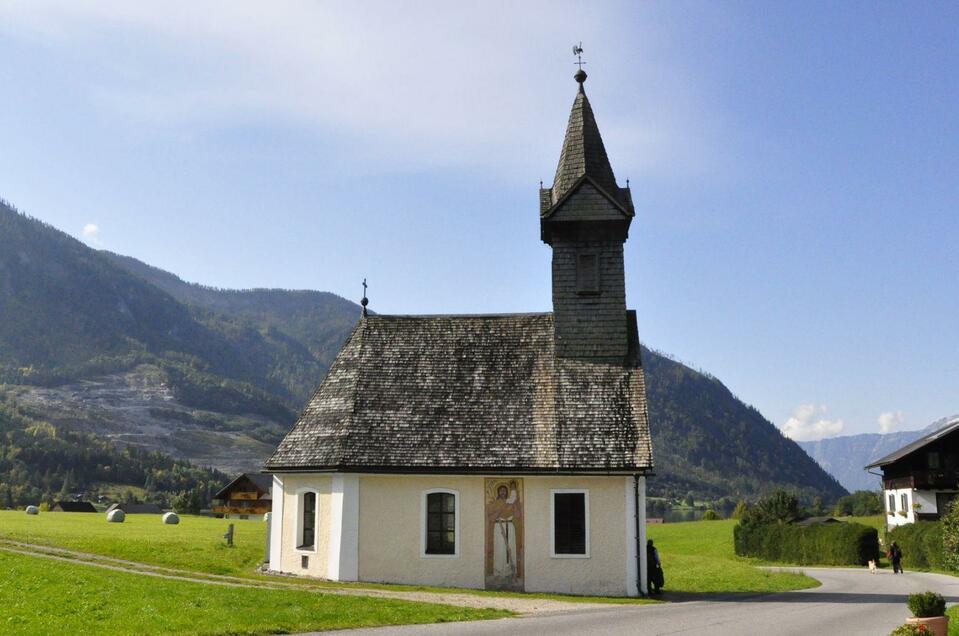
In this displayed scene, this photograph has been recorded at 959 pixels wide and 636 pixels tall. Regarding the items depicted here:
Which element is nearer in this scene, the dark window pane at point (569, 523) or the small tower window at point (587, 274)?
the dark window pane at point (569, 523)

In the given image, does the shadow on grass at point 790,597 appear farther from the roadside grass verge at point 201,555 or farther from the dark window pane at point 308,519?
the dark window pane at point 308,519

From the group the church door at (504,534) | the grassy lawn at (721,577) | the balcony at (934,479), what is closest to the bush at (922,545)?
the balcony at (934,479)

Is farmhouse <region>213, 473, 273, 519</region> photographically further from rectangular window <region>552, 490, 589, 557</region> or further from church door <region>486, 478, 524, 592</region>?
rectangular window <region>552, 490, 589, 557</region>

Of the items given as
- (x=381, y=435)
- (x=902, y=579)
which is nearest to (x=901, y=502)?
(x=902, y=579)

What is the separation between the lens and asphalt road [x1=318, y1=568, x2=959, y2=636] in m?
19.0

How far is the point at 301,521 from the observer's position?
102ft

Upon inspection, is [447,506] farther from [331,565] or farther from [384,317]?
[384,317]

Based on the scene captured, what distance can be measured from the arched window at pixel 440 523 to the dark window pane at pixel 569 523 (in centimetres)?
326

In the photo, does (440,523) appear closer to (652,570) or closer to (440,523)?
(440,523)

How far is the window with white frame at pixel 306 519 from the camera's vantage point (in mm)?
31062

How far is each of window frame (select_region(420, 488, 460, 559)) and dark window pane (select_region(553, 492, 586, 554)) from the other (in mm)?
3165

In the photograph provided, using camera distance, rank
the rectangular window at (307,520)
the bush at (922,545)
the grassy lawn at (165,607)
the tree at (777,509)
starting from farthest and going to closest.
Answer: the tree at (777,509) → the bush at (922,545) → the rectangular window at (307,520) → the grassy lawn at (165,607)

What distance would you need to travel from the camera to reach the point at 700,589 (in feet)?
105

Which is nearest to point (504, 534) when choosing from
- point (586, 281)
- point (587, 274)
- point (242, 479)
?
point (586, 281)
